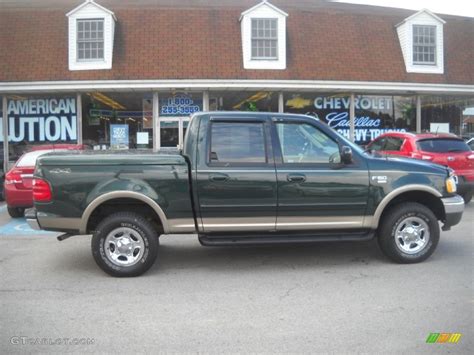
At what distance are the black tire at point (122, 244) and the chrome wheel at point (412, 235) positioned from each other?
3.07m

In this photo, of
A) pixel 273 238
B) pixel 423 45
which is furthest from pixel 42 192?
pixel 423 45

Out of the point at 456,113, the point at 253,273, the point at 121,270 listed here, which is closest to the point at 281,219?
the point at 253,273

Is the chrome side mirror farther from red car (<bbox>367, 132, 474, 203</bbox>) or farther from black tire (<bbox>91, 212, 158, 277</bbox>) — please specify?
red car (<bbox>367, 132, 474, 203</bbox>)

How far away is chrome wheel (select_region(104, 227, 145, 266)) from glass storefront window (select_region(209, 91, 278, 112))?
11.1 metres

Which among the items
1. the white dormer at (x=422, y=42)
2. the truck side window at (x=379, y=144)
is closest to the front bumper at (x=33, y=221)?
the truck side window at (x=379, y=144)

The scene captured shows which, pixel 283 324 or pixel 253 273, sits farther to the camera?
pixel 253 273

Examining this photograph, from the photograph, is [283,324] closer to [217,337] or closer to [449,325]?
[217,337]

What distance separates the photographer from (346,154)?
589 centimetres

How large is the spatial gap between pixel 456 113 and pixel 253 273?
15.7 m

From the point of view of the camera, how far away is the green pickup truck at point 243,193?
5680 mm

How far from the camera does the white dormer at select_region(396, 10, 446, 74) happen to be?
17.1 metres

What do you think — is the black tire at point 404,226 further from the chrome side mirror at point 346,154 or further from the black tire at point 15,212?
the black tire at point 15,212

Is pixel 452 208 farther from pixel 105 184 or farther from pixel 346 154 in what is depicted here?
pixel 105 184

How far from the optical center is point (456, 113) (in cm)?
1880
